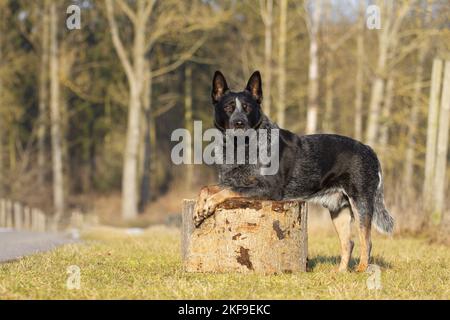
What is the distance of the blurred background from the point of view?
20.7 meters

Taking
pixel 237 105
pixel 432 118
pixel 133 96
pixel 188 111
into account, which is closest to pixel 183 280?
pixel 237 105

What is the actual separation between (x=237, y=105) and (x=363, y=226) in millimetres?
1989

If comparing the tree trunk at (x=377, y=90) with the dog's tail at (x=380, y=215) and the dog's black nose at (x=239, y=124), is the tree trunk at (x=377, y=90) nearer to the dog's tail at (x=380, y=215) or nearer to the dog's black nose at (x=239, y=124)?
the dog's tail at (x=380, y=215)

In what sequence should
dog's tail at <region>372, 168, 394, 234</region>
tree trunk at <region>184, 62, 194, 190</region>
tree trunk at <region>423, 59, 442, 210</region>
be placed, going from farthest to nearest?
1. tree trunk at <region>184, 62, 194, 190</region>
2. tree trunk at <region>423, 59, 442, 210</region>
3. dog's tail at <region>372, 168, 394, 234</region>

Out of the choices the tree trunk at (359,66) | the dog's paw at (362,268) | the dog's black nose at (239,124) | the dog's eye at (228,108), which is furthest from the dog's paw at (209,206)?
the tree trunk at (359,66)

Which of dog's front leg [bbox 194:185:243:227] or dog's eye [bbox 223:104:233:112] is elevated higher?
dog's eye [bbox 223:104:233:112]

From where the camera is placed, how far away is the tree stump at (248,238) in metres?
6.99

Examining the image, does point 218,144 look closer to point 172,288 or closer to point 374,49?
point 172,288

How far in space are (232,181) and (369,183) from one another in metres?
1.59

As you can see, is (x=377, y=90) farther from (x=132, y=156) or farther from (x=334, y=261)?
(x=334, y=261)

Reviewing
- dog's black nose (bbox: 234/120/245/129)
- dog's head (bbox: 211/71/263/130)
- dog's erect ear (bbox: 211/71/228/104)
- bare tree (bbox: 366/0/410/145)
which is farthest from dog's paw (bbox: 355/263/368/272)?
bare tree (bbox: 366/0/410/145)

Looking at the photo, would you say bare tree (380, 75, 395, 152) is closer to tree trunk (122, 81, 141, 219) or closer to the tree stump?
tree trunk (122, 81, 141, 219)

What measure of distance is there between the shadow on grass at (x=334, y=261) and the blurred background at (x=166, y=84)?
7003mm
